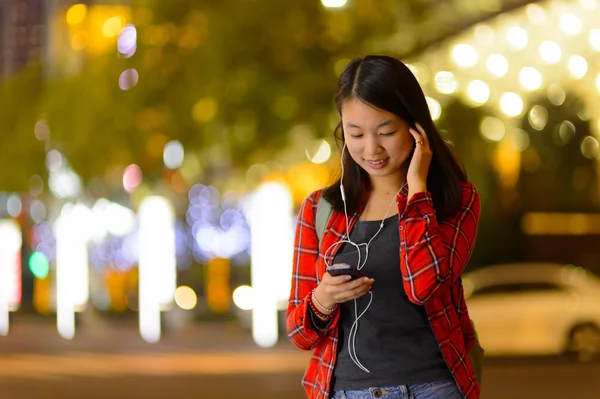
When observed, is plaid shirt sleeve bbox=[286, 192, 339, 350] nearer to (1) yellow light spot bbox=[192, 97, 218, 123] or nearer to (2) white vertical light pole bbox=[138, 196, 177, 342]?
(1) yellow light spot bbox=[192, 97, 218, 123]

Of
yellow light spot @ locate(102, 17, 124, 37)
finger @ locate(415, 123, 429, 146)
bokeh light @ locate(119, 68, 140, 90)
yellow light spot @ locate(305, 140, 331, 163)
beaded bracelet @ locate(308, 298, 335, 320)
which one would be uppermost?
yellow light spot @ locate(102, 17, 124, 37)

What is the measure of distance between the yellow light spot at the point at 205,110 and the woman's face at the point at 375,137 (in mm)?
16781

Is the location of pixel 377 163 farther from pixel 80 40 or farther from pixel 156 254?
pixel 80 40

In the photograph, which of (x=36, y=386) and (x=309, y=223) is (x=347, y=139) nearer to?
(x=309, y=223)

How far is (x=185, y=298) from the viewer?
29562 millimetres

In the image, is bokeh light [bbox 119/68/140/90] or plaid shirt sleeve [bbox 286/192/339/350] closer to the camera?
plaid shirt sleeve [bbox 286/192/339/350]

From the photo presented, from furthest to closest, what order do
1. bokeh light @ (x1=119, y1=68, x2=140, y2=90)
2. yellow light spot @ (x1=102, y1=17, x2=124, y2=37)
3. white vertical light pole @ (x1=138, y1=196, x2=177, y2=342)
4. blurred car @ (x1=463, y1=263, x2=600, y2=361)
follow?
1. yellow light spot @ (x1=102, y1=17, x2=124, y2=37)
2. white vertical light pole @ (x1=138, y1=196, x2=177, y2=342)
3. bokeh light @ (x1=119, y1=68, x2=140, y2=90)
4. blurred car @ (x1=463, y1=263, x2=600, y2=361)

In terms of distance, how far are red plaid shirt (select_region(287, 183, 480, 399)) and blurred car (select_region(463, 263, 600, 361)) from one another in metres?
14.1

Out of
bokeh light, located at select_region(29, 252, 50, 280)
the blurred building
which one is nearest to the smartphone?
bokeh light, located at select_region(29, 252, 50, 280)

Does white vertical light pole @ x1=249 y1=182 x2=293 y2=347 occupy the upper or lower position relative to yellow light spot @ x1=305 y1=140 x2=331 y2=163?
lower

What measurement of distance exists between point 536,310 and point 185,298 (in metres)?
13.4

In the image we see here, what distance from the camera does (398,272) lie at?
312cm

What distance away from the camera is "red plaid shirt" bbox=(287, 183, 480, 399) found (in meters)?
3.05

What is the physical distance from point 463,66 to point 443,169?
19494 millimetres
